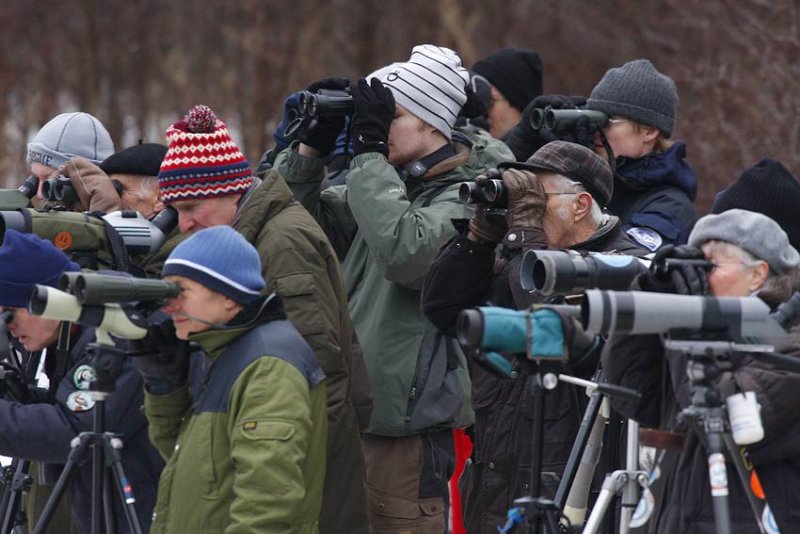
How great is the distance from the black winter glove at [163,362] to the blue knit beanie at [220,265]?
0.52 ft

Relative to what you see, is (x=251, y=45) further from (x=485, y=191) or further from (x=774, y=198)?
(x=774, y=198)

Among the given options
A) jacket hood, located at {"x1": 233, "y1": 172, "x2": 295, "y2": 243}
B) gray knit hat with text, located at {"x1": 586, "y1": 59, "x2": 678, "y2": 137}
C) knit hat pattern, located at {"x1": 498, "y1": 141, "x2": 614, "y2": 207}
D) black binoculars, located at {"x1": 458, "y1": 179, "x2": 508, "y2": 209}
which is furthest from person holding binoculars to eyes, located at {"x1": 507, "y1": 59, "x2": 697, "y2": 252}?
jacket hood, located at {"x1": 233, "y1": 172, "x2": 295, "y2": 243}

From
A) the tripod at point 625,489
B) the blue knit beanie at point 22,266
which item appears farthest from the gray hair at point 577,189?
the blue knit beanie at point 22,266

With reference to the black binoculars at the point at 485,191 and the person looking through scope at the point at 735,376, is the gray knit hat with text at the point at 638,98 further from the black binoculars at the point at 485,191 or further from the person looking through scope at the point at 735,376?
the person looking through scope at the point at 735,376

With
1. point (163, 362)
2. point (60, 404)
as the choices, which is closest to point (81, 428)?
point (60, 404)

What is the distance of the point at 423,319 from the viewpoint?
496 centimetres

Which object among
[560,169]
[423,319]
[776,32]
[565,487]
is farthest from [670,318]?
[776,32]

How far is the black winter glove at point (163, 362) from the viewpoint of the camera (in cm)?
398

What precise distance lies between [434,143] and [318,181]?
0.41 meters

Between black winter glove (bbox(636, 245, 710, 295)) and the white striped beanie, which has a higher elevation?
the white striped beanie

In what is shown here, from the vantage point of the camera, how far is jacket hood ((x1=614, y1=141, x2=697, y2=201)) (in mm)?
5492

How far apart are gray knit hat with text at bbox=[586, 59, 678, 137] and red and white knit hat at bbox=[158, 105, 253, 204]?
1631 millimetres

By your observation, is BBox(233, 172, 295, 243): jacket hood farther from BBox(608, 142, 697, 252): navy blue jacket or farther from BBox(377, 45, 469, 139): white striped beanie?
BBox(608, 142, 697, 252): navy blue jacket

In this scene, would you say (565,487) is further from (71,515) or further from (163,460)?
(71,515)
